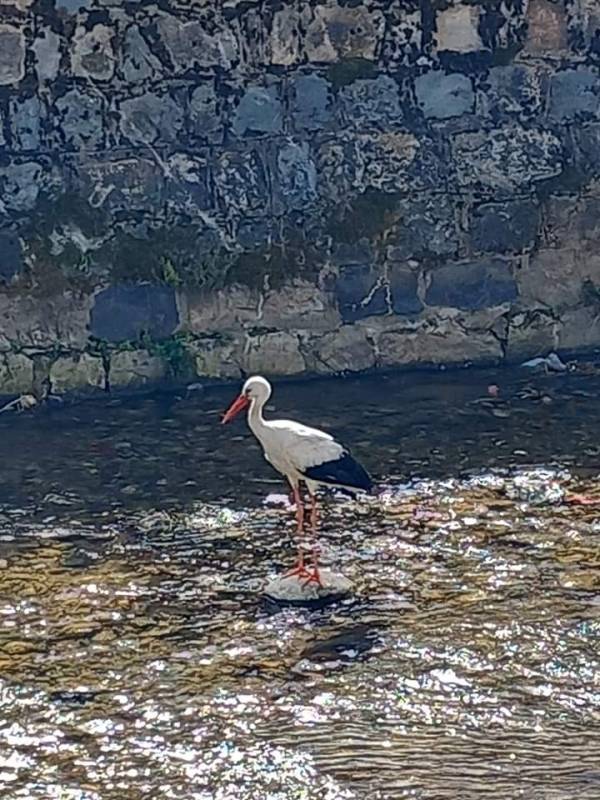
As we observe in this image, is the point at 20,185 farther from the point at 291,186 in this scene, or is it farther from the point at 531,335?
the point at 531,335

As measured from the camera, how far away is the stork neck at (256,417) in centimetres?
682

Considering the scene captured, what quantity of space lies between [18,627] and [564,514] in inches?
91.0

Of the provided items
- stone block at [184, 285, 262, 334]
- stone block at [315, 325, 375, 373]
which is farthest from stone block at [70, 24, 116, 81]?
stone block at [315, 325, 375, 373]

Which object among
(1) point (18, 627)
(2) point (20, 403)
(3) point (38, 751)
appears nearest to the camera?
(3) point (38, 751)

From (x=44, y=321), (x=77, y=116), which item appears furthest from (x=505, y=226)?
(x=44, y=321)

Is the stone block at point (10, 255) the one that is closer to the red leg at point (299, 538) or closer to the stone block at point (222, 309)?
the stone block at point (222, 309)

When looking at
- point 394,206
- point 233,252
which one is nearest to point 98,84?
point 233,252

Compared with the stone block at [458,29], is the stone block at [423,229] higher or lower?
lower

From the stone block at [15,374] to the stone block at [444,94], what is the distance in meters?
2.49

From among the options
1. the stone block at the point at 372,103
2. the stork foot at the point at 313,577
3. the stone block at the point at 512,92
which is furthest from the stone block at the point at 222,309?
the stork foot at the point at 313,577

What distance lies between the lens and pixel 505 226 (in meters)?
9.23

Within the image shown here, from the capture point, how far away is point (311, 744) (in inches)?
202

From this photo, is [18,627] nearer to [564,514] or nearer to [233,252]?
[564,514]

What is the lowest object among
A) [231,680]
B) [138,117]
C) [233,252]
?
[231,680]
